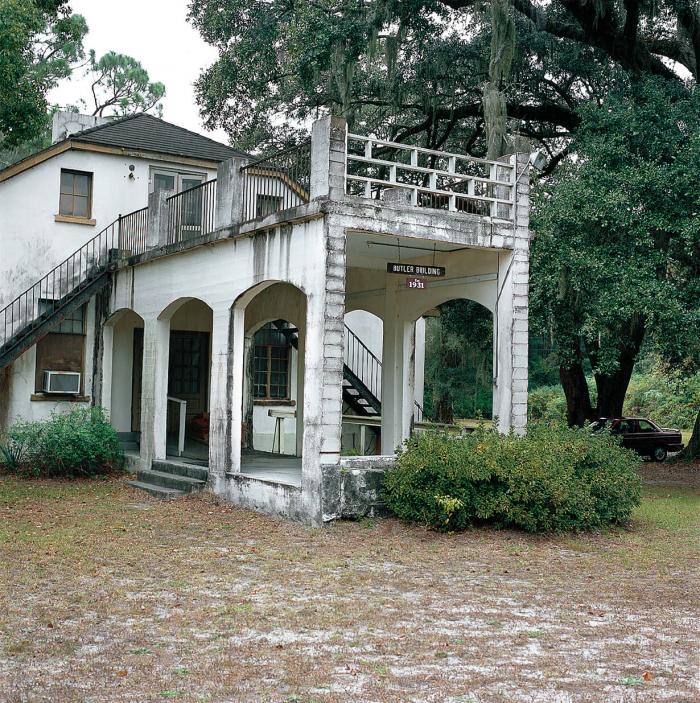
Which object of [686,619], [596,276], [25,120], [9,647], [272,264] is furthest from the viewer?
[25,120]

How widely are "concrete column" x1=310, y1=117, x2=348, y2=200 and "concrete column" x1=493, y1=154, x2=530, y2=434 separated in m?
3.08

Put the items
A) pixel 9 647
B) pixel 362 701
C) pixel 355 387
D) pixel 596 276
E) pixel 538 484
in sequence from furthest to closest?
pixel 355 387
pixel 596 276
pixel 538 484
pixel 9 647
pixel 362 701

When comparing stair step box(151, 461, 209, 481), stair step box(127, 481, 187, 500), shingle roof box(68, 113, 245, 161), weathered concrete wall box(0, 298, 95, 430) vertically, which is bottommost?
stair step box(127, 481, 187, 500)

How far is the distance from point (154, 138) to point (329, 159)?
950cm

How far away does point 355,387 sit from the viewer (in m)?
21.4

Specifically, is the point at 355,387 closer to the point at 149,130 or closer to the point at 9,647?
the point at 149,130

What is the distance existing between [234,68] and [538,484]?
1371 cm

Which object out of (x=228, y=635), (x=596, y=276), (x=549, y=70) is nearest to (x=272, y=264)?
(x=596, y=276)

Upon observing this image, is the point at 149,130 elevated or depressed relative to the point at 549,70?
depressed

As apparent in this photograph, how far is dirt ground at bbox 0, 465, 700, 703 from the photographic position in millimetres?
6164

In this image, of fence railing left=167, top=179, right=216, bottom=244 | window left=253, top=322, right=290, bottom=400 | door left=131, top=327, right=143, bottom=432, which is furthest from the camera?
window left=253, top=322, right=290, bottom=400

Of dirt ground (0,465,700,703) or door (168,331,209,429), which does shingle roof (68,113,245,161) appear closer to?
door (168,331,209,429)

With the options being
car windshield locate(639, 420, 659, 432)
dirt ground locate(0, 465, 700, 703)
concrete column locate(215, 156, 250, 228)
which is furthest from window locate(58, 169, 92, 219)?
car windshield locate(639, 420, 659, 432)

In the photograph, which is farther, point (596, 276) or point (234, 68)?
point (234, 68)
